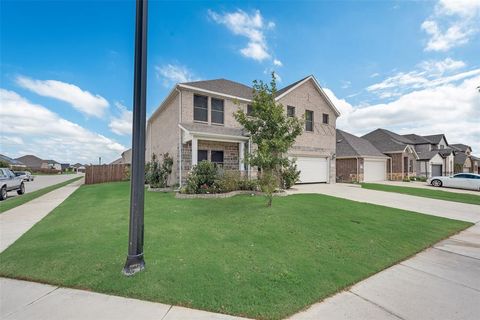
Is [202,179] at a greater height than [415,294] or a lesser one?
greater

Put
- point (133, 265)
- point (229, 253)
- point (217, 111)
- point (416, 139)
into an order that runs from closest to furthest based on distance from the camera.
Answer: point (133, 265)
point (229, 253)
point (217, 111)
point (416, 139)

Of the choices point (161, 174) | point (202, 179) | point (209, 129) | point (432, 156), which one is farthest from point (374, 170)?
point (161, 174)

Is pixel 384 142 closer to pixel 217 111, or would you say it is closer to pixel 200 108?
pixel 217 111

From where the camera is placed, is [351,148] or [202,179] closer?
[202,179]

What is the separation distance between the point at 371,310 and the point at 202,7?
502 inches

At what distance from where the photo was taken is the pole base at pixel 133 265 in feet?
10.9

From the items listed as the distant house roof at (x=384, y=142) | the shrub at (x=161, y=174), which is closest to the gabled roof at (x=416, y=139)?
the distant house roof at (x=384, y=142)

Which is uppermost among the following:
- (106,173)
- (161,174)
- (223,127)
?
(223,127)

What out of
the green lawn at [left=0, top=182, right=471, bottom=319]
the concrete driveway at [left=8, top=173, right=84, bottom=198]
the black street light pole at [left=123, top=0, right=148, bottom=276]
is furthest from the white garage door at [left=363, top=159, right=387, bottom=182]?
the concrete driveway at [left=8, top=173, right=84, bottom=198]

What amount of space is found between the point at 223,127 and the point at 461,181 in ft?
70.3

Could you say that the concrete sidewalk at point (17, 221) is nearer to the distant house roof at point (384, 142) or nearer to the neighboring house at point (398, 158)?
the neighboring house at point (398, 158)

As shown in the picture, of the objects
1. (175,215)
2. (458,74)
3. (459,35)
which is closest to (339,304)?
(175,215)

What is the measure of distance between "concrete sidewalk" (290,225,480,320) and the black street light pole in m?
2.52

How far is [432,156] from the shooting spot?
95.2ft
